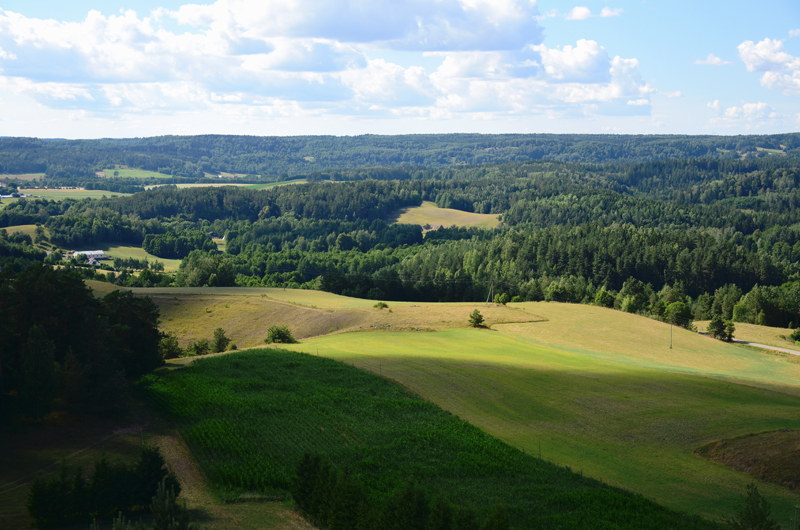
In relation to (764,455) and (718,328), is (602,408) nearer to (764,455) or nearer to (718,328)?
(764,455)

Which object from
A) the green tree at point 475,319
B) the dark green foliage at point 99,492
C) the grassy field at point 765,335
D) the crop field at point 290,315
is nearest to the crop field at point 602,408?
the crop field at point 290,315

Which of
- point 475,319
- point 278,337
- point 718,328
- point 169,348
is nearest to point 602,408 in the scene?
point 475,319

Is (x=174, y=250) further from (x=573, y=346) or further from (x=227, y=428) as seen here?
(x=227, y=428)

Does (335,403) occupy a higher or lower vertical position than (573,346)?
higher

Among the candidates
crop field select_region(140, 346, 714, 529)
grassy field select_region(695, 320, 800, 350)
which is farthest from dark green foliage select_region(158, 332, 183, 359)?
grassy field select_region(695, 320, 800, 350)

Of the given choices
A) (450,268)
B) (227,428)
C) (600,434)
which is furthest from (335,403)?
(450,268)

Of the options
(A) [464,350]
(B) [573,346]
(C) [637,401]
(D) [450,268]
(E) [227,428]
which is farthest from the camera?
(D) [450,268]

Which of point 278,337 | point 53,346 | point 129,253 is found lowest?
point 129,253
